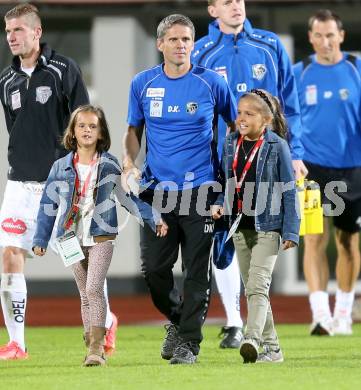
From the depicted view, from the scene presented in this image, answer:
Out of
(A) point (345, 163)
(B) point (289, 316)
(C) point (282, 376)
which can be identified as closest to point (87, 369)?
(C) point (282, 376)

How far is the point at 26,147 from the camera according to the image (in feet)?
31.1

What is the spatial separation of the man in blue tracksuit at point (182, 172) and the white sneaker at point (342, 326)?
9.67 ft

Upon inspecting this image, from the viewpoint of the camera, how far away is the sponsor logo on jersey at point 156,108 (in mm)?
8734

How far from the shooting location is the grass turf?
7559 mm

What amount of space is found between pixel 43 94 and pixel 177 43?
1252 millimetres

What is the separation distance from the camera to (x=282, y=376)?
7887 mm

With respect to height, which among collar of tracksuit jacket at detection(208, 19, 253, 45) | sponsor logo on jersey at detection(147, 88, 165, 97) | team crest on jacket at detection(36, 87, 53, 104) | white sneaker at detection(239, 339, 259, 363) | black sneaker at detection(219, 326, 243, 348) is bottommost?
black sneaker at detection(219, 326, 243, 348)

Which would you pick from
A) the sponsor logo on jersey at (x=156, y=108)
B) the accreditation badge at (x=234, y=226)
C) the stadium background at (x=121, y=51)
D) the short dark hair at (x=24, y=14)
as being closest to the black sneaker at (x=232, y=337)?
the accreditation badge at (x=234, y=226)

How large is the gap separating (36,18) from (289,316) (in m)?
5.55

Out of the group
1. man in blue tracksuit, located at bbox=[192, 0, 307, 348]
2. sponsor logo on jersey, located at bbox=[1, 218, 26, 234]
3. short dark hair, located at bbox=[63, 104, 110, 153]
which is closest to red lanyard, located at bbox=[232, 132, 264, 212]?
short dark hair, located at bbox=[63, 104, 110, 153]

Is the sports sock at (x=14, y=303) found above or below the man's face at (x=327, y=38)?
below

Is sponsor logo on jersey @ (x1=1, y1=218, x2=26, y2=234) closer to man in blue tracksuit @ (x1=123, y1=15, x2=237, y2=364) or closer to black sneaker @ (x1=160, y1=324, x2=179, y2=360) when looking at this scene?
man in blue tracksuit @ (x1=123, y1=15, x2=237, y2=364)

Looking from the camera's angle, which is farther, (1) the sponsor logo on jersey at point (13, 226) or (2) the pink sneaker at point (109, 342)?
(2) the pink sneaker at point (109, 342)

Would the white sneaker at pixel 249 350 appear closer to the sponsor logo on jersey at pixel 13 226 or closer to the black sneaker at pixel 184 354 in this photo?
the black sneaker at pixel 184 354
